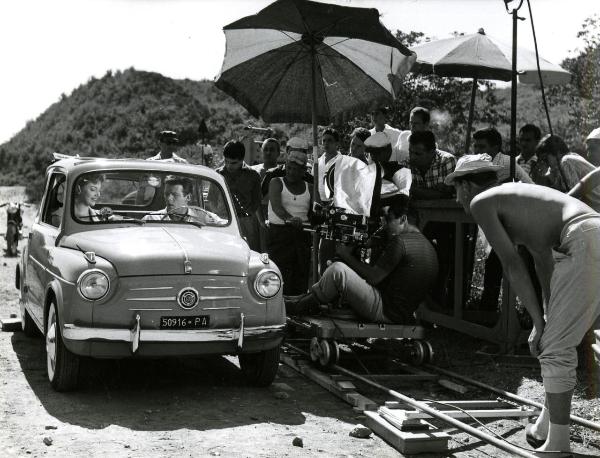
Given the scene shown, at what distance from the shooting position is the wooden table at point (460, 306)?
299 inches

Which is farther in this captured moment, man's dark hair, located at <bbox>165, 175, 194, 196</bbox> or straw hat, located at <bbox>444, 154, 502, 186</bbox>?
man's dark hair, located at <bbox>165, 175, 194, 196</bbox>

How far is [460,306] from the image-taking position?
834 cm

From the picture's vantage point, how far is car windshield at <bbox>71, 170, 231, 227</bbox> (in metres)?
6.93

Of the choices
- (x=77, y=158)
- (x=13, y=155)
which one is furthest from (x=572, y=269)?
(x=13, y=155)

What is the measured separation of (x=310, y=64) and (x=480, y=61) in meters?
2.32

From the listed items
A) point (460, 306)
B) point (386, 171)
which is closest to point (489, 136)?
point (386, 171)

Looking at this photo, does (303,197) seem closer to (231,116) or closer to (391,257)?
(391,257)

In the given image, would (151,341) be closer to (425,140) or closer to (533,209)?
(533,209)

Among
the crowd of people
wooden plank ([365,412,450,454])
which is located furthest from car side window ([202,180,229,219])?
wooden plank ([365,412,450,454])

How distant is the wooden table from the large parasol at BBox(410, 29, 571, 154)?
7.51 feet

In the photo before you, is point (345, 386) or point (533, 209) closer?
point (533, 209)

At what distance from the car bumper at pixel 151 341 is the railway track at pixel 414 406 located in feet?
3.21

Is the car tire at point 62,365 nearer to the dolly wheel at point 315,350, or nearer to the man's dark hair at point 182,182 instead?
→ the man's dark hair at point 182,182

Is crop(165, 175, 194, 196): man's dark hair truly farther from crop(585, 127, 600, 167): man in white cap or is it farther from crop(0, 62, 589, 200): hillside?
crop(0, 62, 589, 200): hillside
